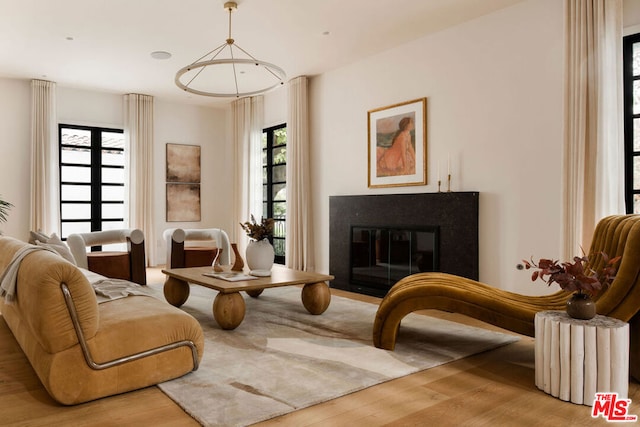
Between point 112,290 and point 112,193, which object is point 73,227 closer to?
point 112,193

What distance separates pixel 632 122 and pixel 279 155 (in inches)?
218

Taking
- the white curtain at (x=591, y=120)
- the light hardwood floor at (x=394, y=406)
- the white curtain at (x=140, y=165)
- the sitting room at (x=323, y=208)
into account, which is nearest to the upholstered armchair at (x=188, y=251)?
the sitting room at (x=323, y=208)

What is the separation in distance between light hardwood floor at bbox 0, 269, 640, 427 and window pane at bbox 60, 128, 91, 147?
19.7 feet

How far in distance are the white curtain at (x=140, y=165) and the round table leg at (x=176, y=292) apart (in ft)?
12.9

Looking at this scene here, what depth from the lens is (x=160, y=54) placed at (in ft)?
20.7

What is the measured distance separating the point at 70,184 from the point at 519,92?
716cm

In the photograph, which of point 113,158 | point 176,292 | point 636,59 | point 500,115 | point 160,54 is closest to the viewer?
point 636,59

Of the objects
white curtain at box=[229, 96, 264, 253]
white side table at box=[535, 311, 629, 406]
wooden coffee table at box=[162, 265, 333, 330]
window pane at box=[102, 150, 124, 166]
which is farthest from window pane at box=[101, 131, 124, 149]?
white side table at box=[535, 311, 629, 406]

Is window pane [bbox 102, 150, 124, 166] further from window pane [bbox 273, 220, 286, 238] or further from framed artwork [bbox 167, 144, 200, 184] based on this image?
window pane [bbox 273, 220, 286, 238]

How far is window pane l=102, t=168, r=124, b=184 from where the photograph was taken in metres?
8.36

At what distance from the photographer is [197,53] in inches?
247

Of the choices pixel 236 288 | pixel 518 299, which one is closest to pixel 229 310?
pixel 236 288

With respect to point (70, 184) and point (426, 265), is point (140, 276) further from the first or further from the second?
point (426, 265)

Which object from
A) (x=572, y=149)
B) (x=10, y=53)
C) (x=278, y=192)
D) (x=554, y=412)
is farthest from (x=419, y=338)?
(x=10, y=53)
